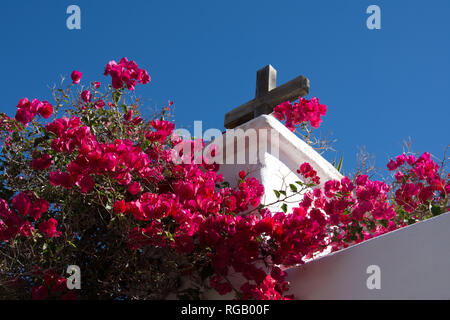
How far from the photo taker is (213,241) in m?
1.95

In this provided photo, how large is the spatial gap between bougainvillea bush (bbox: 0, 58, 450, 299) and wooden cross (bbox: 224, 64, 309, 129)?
0.88 meters

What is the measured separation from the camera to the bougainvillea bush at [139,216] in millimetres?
1912

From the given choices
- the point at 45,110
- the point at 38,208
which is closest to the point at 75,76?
the point at 45,110

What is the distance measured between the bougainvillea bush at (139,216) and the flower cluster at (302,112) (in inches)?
23.8

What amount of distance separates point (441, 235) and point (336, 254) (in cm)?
49

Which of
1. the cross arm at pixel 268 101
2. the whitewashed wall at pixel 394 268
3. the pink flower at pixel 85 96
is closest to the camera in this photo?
the whitewashed wall at pixel 394 268

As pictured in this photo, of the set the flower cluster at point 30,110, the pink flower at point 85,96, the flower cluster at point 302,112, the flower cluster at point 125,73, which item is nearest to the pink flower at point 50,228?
the flower cluster at point 30,110

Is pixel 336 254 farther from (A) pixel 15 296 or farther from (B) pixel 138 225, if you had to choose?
(A) pixel 15 296

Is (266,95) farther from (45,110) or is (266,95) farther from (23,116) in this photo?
(23,116)

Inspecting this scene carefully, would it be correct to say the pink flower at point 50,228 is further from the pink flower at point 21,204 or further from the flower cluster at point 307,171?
the flower cluster at point 307,171

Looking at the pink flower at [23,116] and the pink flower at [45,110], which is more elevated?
the pink flower at [45,110]

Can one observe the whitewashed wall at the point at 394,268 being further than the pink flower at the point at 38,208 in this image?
No

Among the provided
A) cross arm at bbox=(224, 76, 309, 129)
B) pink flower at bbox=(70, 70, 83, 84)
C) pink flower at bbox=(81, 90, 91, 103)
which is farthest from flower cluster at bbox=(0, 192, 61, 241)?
cross arm at bbox=(224, 76, 309, 129)

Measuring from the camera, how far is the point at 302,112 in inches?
119
